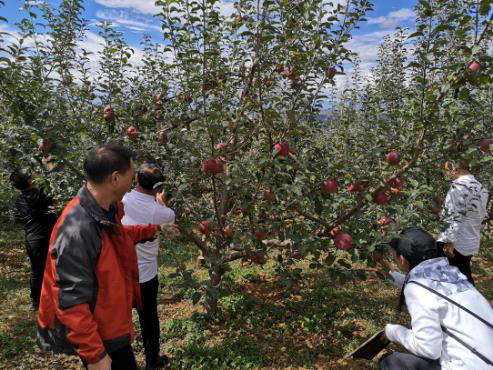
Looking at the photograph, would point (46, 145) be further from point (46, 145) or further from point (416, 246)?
point (416, 246)

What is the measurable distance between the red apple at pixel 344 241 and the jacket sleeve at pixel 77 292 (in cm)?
Answer: 159

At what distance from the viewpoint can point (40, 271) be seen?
4.30 m

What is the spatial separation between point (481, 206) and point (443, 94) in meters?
1.71

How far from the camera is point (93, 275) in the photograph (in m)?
1.69

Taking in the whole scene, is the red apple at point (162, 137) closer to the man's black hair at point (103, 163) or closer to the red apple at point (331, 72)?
the man's black hair at point (103, 163)

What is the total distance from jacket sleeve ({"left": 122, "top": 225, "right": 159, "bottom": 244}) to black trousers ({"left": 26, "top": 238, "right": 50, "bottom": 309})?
96.6 inches

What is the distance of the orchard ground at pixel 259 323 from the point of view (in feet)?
11.0

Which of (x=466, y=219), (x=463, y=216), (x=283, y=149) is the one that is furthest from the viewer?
(x=466, y=219)

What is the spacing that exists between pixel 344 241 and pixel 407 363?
0.86 m

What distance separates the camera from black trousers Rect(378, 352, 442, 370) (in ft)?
→ 6.73

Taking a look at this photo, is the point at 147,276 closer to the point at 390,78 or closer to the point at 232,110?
the point at 232,110

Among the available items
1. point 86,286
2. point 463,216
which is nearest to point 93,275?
point 86,286

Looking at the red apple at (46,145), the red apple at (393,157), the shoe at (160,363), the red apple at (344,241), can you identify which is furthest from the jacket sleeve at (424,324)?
the red apple at (46,145)

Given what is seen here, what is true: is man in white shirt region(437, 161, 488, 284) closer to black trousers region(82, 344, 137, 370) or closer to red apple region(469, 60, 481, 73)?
red apple region(469, 60, 481, 73)
